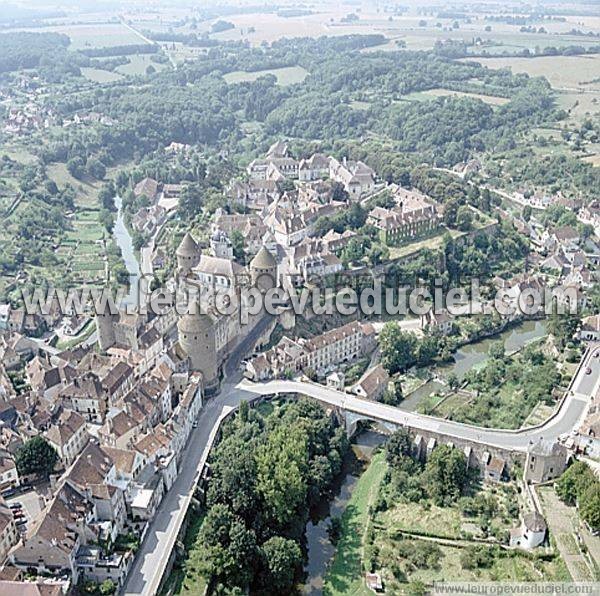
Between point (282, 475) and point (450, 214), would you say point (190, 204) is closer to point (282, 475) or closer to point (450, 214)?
point (450, 214)

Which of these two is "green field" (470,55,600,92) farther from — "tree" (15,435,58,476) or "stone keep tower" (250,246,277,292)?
"tree" (15,435,58,476)

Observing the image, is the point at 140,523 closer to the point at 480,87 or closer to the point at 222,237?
the point at 222,237

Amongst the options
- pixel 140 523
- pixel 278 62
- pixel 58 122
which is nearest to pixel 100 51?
pixel 278 62

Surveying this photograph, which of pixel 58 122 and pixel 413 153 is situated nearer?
pixel 413 153

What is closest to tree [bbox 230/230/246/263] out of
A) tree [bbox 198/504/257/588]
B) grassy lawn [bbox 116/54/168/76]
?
tree [bbox 198/504/257/588]

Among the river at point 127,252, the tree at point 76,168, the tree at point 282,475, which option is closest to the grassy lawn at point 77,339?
the river at point 127,252

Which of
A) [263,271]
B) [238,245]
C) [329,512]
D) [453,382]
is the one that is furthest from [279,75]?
[329,512]

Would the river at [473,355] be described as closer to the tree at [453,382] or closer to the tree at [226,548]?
the tree at [453,382]
